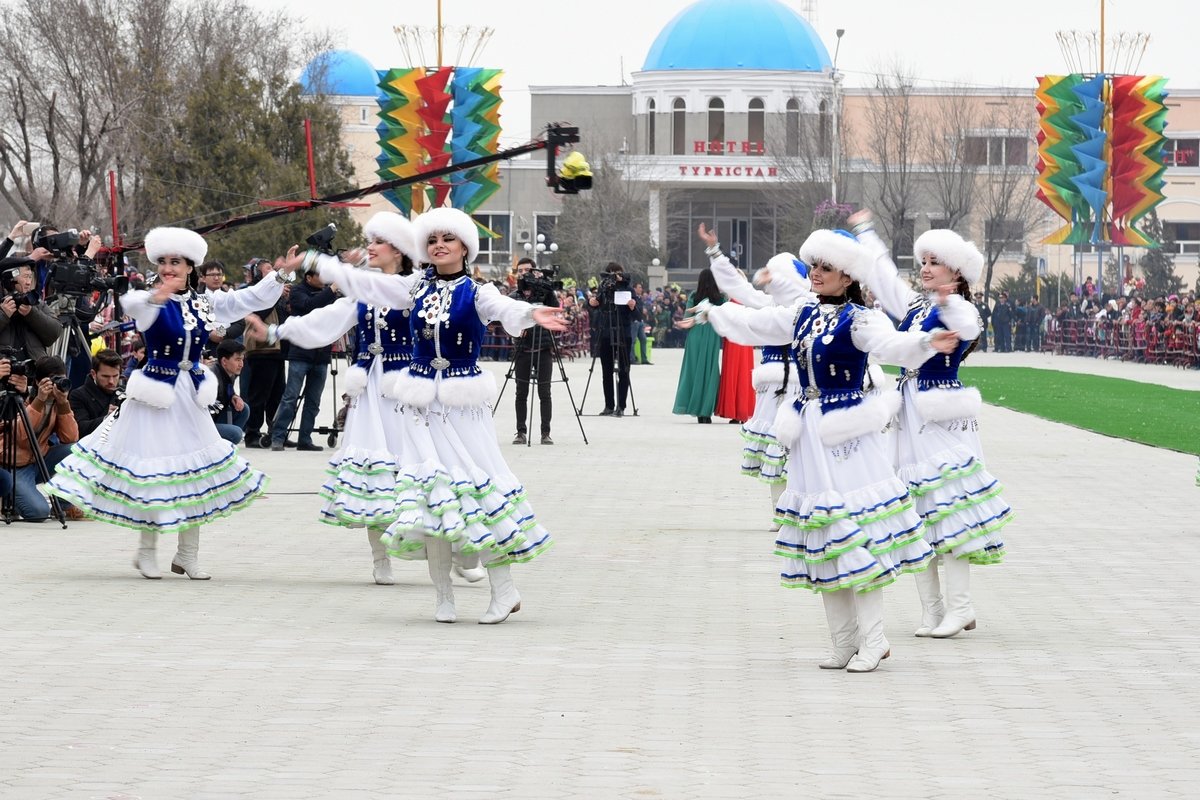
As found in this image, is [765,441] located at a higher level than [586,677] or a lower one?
higher

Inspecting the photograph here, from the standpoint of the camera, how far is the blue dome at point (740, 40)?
97250 millimetres

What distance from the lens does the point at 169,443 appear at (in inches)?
480

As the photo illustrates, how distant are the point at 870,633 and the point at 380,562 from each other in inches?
156

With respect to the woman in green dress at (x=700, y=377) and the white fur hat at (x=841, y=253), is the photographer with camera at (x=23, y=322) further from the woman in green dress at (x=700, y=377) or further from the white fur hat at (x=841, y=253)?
the woman in green dress at (x=700, y=377)

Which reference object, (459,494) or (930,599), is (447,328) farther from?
(930,599)

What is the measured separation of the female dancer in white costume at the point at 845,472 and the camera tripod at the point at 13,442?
738cm

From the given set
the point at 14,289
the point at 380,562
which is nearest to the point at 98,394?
the point at 14,289

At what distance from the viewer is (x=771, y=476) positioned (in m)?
14.7

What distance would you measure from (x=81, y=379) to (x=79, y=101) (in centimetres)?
3719

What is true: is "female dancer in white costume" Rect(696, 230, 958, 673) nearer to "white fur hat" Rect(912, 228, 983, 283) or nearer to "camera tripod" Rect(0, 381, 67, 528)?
"white fur hat" Rect(912, 228, 983, 283)

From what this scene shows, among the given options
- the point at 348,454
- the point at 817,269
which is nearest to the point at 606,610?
the point at 348,454

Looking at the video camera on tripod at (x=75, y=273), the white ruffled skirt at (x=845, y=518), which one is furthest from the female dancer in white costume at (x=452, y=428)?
the video camera on tripod at (x=75, y=273)

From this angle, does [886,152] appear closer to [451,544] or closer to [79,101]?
[79,101]

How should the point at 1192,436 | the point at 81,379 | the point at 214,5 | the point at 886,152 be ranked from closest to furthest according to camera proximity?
the point at 81,379 → the point at 1192,436 → the point at 214,5 → the point at 886,152
